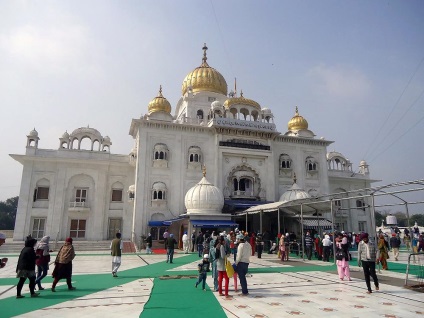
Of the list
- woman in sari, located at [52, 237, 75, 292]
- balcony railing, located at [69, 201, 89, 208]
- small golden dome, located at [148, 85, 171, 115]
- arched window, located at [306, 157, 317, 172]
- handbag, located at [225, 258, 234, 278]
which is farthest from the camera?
arched window, located at [306, 157, 317, 172]

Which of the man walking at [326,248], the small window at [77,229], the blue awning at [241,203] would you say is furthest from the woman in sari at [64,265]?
the small window at [77,229]

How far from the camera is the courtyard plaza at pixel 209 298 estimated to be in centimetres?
591

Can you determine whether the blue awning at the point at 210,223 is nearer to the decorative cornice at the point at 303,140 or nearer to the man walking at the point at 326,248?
the man walking at the point at 326,248

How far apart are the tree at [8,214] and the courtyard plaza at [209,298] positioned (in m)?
47.8

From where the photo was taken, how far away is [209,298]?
22.8 ft

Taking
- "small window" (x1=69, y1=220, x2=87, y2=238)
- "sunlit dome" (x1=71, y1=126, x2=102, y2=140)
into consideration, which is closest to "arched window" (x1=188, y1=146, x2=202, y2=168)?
"sunlit dome" (x1=71, y1=126, x2=102, y2=140)

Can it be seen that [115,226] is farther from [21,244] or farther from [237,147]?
[237,147]

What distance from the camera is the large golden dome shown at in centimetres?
3150

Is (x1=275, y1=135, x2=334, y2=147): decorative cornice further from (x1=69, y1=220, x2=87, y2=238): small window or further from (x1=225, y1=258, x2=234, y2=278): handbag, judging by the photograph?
(x1=225, y1=258, x2=234, y2=278): handbag

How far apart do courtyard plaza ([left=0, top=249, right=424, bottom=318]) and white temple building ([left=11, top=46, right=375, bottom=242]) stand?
12.3 metres

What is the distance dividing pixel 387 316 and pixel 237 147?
820 inches

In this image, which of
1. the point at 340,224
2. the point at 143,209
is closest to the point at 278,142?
the point at 340,224

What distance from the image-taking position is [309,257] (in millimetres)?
15250

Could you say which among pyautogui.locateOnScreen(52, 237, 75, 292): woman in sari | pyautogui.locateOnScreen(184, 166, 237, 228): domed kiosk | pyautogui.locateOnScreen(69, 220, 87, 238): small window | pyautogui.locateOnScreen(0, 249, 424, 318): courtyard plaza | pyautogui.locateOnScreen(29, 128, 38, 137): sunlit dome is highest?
pyautogui.locateOnScreen(29, 128, 38, 137): sunlit dome
